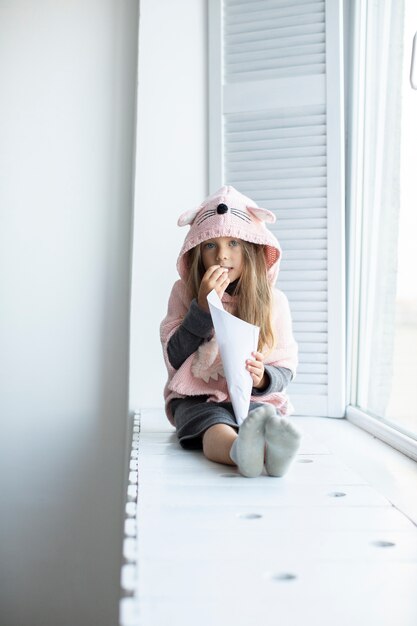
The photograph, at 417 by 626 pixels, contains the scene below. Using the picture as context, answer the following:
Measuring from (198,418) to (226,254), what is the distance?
36cm

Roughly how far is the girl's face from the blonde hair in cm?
1

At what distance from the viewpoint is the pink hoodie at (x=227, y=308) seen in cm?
138

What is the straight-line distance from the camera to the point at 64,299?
1960 millimetres

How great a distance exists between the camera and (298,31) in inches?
69.8

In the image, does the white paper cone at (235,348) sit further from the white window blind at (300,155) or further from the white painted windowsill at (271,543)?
the white window blind at (300,155)

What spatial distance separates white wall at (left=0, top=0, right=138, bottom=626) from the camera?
1929 millimetres

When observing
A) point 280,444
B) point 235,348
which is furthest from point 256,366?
point 280,444

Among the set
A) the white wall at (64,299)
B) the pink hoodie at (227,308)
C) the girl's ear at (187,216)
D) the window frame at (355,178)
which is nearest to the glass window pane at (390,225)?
the window frame at (355,178)

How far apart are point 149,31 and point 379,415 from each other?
1279mm

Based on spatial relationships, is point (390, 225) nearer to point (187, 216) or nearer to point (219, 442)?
point (187, 216)

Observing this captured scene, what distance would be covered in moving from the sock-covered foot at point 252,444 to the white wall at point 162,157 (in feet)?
2.44

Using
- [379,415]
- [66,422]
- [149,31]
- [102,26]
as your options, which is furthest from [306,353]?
[102,26]

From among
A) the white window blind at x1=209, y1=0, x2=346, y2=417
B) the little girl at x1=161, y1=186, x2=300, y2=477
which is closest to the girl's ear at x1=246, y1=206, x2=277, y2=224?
the little girl at x1=161, y1=186, x2=300, y2=477

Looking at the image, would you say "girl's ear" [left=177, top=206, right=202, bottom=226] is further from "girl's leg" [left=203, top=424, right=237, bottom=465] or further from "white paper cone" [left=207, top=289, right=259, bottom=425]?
"girl's leg" [left=203, top=424, right=237, bottom=465]
